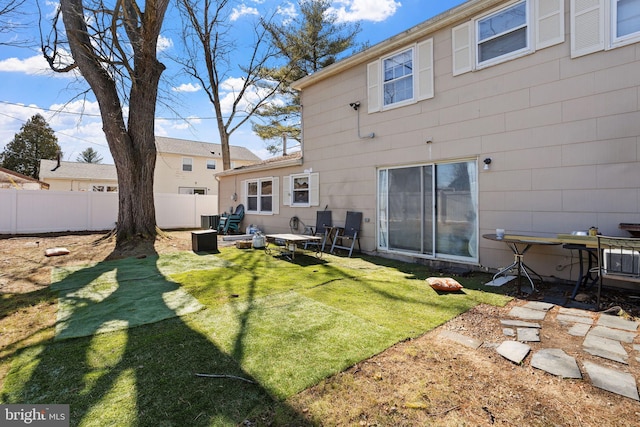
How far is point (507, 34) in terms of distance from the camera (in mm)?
5297

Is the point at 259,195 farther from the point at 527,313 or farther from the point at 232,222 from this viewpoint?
the point at 527,313

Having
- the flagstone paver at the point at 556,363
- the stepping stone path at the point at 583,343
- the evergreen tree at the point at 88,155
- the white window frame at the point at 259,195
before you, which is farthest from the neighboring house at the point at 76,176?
the flagstone paver at the point at 556,363

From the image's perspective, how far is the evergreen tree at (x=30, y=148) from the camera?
28953 millimetres

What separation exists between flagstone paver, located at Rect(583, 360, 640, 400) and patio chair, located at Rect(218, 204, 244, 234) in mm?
10836

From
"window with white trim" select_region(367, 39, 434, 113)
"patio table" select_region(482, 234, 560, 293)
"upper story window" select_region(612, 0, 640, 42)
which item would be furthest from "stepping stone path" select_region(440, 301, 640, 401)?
"window with white trim" select_region(367, 39, 434, 113)

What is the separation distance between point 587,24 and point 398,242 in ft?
15.6

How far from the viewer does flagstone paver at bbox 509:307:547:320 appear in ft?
11.3

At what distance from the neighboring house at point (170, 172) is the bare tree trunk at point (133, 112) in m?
13.4

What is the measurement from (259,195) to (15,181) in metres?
16.9

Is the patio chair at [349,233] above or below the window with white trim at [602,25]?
below

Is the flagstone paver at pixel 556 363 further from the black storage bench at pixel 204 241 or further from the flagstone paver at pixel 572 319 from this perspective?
the black storage bench at pixel 204 241

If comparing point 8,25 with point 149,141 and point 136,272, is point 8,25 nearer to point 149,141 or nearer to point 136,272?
point 149,141

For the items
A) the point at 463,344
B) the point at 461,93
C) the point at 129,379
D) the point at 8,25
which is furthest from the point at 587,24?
the point at 8,25

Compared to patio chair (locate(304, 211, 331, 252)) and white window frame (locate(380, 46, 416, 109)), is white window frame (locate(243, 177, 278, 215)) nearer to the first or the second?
patio chair (locate(304, 211, 331, 252))
